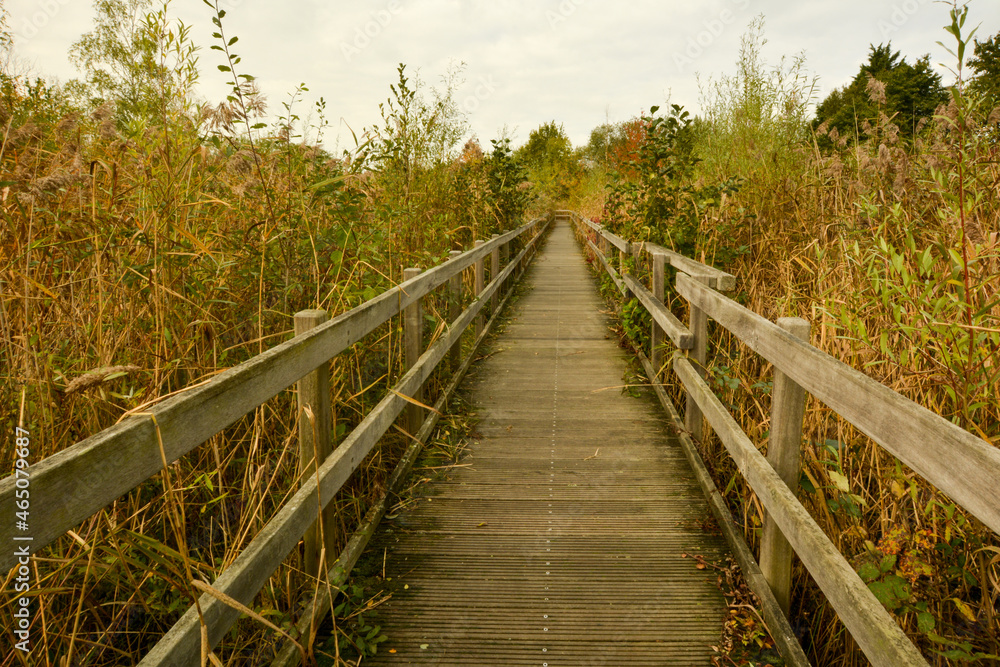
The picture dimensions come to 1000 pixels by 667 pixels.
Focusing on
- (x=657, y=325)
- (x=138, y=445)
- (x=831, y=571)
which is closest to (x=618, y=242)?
(x=657, y=325)

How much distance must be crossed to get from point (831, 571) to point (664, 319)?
264 centimetres

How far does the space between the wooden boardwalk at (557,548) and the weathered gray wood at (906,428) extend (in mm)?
1058

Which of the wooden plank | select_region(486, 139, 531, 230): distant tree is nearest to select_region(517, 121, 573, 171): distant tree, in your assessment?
select_region(486, 139, 531, 230): distant tree

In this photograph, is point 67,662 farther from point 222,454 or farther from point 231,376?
point 222,454

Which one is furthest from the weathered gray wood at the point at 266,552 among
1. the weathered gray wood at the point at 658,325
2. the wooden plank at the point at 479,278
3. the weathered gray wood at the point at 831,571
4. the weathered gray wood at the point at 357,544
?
the wooden plank at the point at 479,278

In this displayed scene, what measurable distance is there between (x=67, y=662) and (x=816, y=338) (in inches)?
130

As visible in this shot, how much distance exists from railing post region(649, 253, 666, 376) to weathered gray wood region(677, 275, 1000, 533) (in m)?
2.52

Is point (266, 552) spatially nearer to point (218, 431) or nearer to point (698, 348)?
point (218, 431)

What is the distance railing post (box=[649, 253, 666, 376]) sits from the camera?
15.6 ft

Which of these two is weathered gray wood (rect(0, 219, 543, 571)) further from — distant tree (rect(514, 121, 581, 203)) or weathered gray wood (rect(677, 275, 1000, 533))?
distant tree (rect(514, 121, 581, 203))

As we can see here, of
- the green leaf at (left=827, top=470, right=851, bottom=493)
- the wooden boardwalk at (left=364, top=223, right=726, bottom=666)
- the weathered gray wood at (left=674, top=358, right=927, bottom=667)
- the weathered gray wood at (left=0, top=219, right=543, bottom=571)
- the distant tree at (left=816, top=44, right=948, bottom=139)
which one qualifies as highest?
the distant tree at (left=816, top=44, right=948, bottom=139)

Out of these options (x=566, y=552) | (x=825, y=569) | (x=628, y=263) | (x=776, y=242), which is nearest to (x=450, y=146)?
(x=628, y=263)

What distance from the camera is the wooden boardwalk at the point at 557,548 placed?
2275 millimetres

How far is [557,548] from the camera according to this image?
2.86 meters
